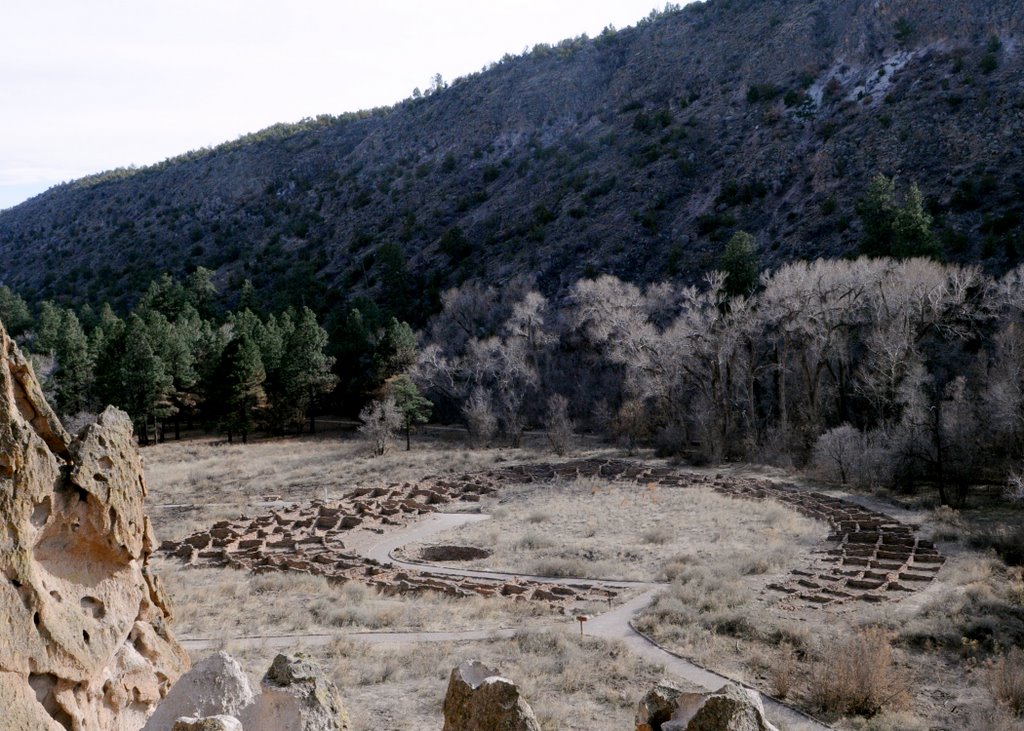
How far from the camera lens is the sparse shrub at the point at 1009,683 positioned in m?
11.4

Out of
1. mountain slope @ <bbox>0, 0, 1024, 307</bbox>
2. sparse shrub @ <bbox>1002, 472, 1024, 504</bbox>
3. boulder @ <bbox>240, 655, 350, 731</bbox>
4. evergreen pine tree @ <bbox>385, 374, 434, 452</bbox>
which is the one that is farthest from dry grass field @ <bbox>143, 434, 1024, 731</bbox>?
mountain slope @ <bbox>0, 0, 1024, 307</bbox>

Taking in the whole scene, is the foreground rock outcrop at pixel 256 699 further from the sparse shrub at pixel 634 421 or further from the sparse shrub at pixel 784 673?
the sparse shrub at pixel 634 421

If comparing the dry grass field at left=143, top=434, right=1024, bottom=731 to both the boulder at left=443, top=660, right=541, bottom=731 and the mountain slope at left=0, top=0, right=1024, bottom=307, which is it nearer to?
the boulder at left=443, top=660, right=541, bottom=731

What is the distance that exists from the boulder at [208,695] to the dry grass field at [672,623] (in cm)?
554

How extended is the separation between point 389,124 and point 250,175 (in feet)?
60.4

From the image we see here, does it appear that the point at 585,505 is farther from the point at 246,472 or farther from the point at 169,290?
the point at 169,290

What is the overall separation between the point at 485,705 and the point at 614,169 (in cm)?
6677

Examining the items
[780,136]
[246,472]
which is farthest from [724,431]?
[780,136]

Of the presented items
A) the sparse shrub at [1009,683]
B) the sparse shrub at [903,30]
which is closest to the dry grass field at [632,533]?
the sparse shrub at [1009,683]

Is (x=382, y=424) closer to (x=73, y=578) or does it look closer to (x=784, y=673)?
(x=784, y=673)

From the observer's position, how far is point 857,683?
1187cm

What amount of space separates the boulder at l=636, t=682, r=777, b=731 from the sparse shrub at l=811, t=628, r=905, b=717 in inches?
276

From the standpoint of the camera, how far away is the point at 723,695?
553cm

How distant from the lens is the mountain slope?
53.8 m
